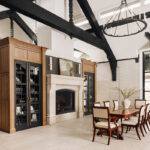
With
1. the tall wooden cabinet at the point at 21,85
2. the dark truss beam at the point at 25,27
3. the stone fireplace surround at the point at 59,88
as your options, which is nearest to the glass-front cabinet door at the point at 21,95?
the tall wooden cabinet at the point at 21,85

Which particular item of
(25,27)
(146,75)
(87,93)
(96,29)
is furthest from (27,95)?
(146,75)

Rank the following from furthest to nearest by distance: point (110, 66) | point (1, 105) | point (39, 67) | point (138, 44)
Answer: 1. point (110, 66)
2. point (138, 44)
3. point (39, 67)
4. point (1, 105)

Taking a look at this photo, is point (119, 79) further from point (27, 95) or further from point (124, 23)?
point (27, 95)

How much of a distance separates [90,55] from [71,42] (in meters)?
2.46

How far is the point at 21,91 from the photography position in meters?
4.99

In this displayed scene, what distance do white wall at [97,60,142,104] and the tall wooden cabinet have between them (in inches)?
180

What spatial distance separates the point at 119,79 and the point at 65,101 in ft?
11.4

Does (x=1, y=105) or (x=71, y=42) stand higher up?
(x=71, y=42)

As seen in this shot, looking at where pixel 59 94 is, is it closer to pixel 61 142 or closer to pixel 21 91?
pixel 21 91

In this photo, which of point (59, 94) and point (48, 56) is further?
point (59, 94)

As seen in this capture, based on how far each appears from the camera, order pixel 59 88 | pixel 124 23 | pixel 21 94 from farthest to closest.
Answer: pixel 124 23 < pixel 59 88 < pixel 21 94

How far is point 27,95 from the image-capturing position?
5047 millimetres

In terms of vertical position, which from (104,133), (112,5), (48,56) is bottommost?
(104,133)

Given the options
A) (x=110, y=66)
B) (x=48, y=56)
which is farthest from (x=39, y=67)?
(x=110, y=66)
